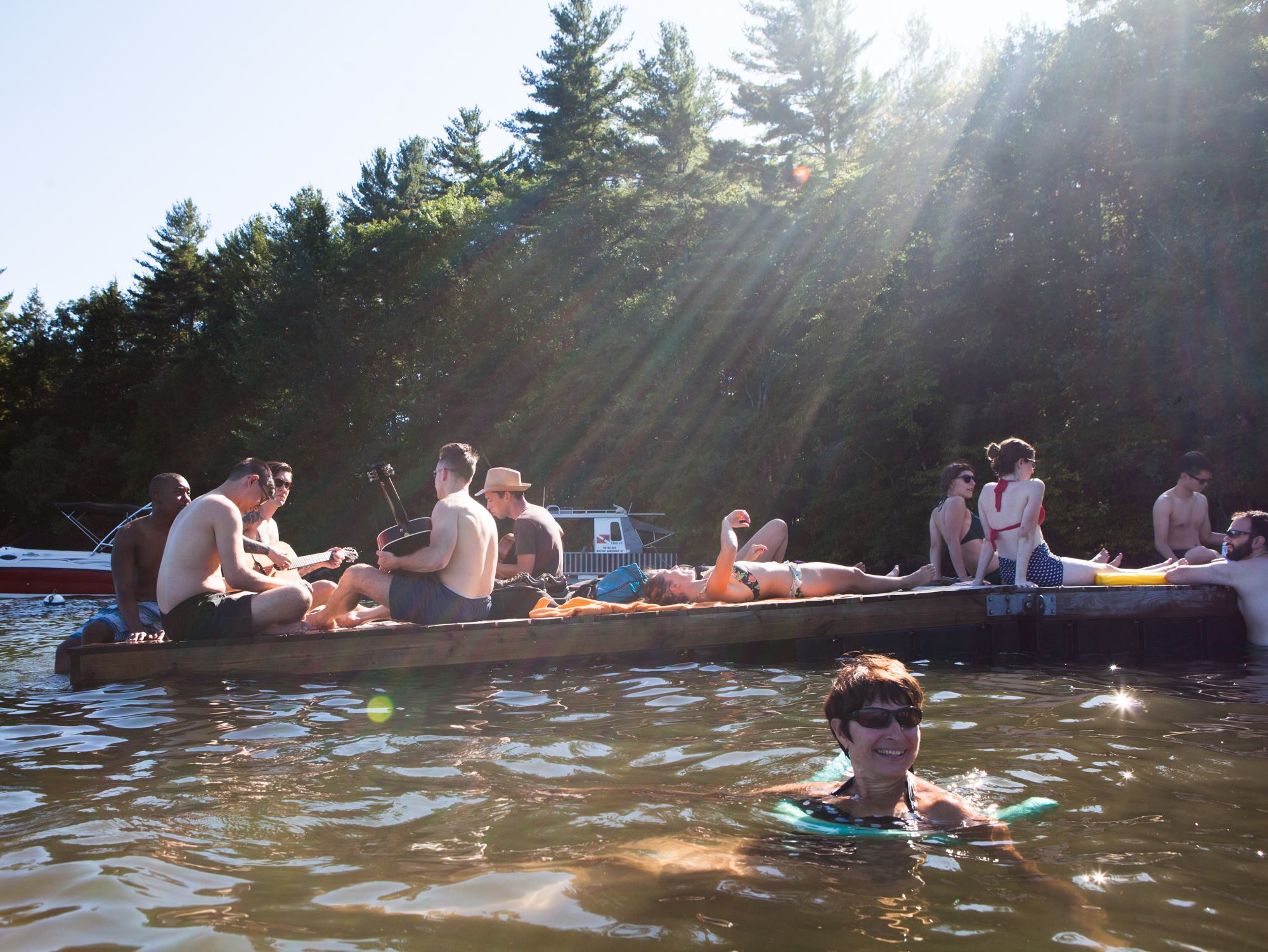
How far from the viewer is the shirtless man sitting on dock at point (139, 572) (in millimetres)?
7848

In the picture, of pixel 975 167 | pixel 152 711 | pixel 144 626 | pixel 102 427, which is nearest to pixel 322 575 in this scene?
pixel 144 626

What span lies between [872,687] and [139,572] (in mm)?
6372

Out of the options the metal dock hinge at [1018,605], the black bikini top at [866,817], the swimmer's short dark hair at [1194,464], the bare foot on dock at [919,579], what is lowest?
the black bikini top at [866,817]

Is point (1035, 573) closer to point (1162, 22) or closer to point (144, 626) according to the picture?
point (144, 626)

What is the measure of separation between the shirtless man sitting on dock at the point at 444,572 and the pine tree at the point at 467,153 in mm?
42499

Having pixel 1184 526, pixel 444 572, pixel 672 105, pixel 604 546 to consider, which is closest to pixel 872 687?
pixel 444 572

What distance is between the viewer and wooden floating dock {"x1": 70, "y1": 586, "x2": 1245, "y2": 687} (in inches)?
285

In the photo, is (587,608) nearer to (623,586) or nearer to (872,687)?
(623,586)

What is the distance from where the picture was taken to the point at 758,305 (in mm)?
31328

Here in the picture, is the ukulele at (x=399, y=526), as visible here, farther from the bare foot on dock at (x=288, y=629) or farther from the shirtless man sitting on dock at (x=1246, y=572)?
the shirtless man sitting on dock at (x=1246, y=572)

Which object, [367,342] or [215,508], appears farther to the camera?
[367,342]

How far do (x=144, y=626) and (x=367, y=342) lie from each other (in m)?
34.1

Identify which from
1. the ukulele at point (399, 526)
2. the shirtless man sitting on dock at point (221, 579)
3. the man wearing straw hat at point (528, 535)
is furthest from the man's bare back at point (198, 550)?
the man wearing straw hat at point (528, 535)

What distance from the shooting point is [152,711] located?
249 inches
